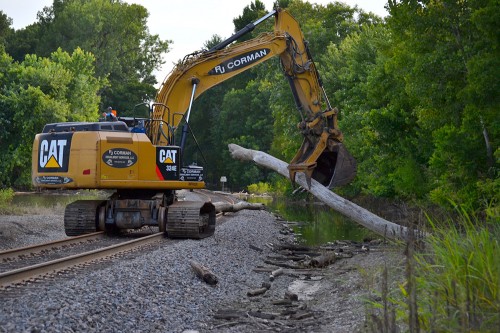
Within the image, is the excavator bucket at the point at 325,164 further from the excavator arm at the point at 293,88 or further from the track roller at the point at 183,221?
the track roller at the point at 183,221

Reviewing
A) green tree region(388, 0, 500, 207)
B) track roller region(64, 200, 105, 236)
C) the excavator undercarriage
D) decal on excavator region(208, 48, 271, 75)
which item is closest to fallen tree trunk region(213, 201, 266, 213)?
decal on excavator region(208, 48, 271, 75)

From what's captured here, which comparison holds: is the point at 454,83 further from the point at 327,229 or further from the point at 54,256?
the point at 327,229

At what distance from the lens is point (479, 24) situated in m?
14.2

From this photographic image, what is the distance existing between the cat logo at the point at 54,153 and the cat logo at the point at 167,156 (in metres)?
2.22

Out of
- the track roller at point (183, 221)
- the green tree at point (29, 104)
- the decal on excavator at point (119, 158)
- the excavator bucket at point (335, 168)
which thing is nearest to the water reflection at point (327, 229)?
the excavator bucket at point (335, 168)

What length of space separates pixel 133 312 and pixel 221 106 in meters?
80.4

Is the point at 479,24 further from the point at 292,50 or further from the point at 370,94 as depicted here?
the point at 370,94

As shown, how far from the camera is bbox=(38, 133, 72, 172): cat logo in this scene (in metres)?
16.6

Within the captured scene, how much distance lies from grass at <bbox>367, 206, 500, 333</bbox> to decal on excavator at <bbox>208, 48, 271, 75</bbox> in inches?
523

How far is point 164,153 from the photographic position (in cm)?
1695

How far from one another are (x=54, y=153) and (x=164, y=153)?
8.70 feet

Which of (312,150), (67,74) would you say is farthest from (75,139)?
(67,74)

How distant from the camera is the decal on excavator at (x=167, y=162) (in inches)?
666

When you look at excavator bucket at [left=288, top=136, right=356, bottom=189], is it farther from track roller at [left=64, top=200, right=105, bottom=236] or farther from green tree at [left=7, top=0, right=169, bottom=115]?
green tree at [left=7, top=0, right=169, bottom=115]
